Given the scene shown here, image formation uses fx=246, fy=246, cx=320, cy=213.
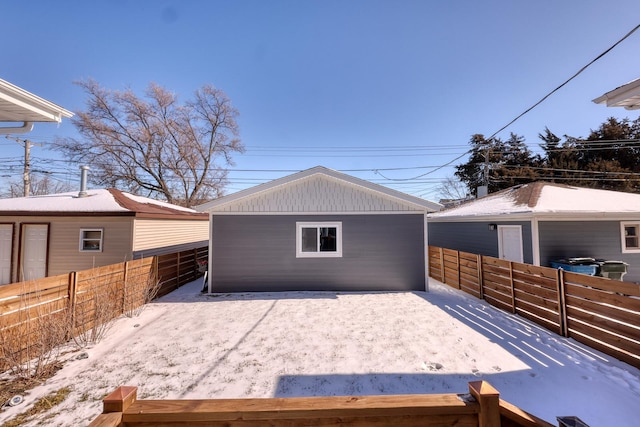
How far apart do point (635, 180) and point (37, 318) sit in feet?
97.0

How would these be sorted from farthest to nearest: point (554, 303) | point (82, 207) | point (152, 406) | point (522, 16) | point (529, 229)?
point (82, 207), point (529, 229), point (522, 16), point (554, 303), point (152, 406)

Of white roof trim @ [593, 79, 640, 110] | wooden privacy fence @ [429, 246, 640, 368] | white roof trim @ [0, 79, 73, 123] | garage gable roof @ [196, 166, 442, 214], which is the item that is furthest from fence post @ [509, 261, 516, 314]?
white roof trim @ [0, 79, 73, 123]

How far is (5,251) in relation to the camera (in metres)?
8.52

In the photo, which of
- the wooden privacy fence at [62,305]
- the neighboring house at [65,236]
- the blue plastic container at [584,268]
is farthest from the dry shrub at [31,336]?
the blue plastic container at [584,268]

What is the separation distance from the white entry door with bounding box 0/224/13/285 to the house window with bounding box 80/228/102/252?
256 centimetres

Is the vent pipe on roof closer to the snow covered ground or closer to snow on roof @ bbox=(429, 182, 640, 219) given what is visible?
the snow covered ground

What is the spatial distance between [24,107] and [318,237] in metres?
6.21

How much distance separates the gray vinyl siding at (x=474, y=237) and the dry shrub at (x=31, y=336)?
10967 millimetres

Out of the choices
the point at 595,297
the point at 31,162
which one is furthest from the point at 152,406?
the point at 31,162

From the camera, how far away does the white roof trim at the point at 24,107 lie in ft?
7.59

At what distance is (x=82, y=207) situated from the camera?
830 centimetres

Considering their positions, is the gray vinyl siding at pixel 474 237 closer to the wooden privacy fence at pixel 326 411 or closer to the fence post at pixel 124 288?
the wooden privacy fence at pixel 326 411

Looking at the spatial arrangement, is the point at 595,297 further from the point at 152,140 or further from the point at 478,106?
the point at 152,140

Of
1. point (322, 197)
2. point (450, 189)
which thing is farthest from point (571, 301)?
point (450, 189)
